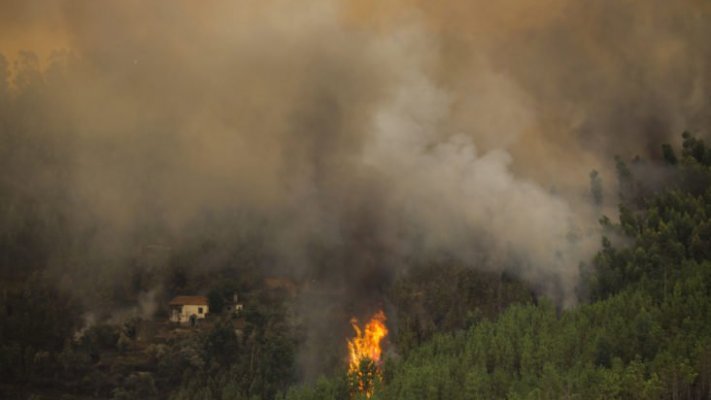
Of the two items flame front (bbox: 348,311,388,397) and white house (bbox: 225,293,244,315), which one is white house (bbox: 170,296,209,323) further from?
flame front (bbox: 348,311,388,397)

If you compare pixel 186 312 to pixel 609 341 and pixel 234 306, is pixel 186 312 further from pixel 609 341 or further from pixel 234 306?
pixel 609 341

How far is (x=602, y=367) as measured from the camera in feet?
208

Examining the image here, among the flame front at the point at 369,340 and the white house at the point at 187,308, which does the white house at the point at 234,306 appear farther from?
the flame front at the point at 369,340

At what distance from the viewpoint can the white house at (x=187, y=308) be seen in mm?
96625

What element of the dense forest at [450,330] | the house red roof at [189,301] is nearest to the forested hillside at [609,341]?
the dense forest at [450,330]

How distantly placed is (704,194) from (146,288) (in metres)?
61.2

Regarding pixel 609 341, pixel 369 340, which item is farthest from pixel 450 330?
pixel 609 341

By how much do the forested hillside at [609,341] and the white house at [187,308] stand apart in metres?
24.0

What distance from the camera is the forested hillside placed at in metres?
62.2

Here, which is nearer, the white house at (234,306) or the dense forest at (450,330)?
the dense forest at (450,330)

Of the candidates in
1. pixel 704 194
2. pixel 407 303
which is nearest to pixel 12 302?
pixel 407 303

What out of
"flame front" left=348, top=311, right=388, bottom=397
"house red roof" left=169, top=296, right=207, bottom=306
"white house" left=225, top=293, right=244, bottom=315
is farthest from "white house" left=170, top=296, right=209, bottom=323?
"flame front" left=348, top=311, right=388, bottom=397

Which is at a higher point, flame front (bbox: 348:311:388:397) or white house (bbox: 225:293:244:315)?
white house (bbox: 225:293:244:315)

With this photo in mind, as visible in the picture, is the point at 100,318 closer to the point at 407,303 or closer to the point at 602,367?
the point at 407,303
